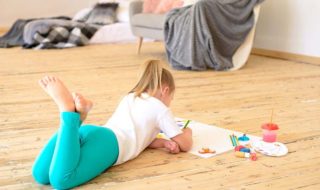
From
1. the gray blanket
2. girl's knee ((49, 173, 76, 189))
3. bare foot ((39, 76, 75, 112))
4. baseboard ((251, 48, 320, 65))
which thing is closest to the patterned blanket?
the gray blanket

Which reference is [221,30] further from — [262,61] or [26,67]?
[26,67]

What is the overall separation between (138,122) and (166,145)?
0.18m

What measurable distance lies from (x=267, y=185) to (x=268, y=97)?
1277mm

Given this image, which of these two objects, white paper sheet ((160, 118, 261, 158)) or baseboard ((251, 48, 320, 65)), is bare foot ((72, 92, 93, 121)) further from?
baseboard ((251, 48, 320, 65))

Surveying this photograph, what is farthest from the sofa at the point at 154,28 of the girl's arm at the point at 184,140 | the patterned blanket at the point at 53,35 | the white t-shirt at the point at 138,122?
the white t-shirt at the point at 138,122

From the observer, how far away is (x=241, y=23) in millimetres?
3623

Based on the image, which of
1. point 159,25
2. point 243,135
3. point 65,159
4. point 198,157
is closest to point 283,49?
point 159,25

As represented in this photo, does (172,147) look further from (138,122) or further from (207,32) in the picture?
(207,32)

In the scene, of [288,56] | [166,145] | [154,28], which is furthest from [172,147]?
[288,56]

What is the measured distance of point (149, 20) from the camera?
4008mm

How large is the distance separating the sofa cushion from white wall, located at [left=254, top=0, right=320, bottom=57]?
3.57 feet

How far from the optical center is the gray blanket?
346 cm

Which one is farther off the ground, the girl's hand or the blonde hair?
the blonde hair

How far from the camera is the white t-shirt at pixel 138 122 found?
152cm
